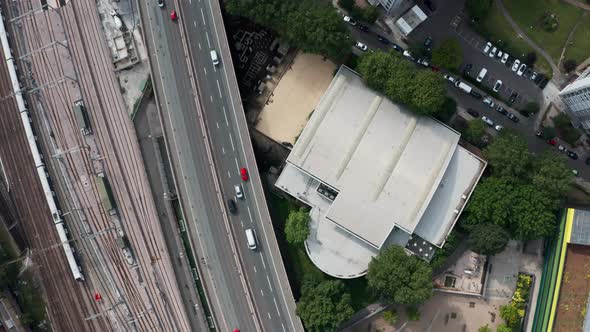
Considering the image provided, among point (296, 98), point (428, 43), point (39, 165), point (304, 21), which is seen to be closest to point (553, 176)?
point (428, 43)

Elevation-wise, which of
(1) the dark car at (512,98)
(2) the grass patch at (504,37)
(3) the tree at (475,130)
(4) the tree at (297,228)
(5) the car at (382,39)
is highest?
(2) the grass patch at (504,37)

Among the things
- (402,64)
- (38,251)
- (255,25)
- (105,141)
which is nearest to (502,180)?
(402,64)

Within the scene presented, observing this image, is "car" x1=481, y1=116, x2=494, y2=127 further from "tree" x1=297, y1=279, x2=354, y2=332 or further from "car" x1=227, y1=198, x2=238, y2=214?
"car" x1=227, y1=198, x2=238, y2=214

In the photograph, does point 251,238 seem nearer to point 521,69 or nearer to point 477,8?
point 477,8

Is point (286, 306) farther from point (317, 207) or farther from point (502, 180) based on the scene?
point (502, 180)

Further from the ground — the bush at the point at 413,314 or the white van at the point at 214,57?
the white van at the point at 214,57

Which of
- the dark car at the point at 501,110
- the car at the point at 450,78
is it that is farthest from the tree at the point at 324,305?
the dark car at the point at 501,110

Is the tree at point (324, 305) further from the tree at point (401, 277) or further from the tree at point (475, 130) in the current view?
the tree at point (475, 130)
